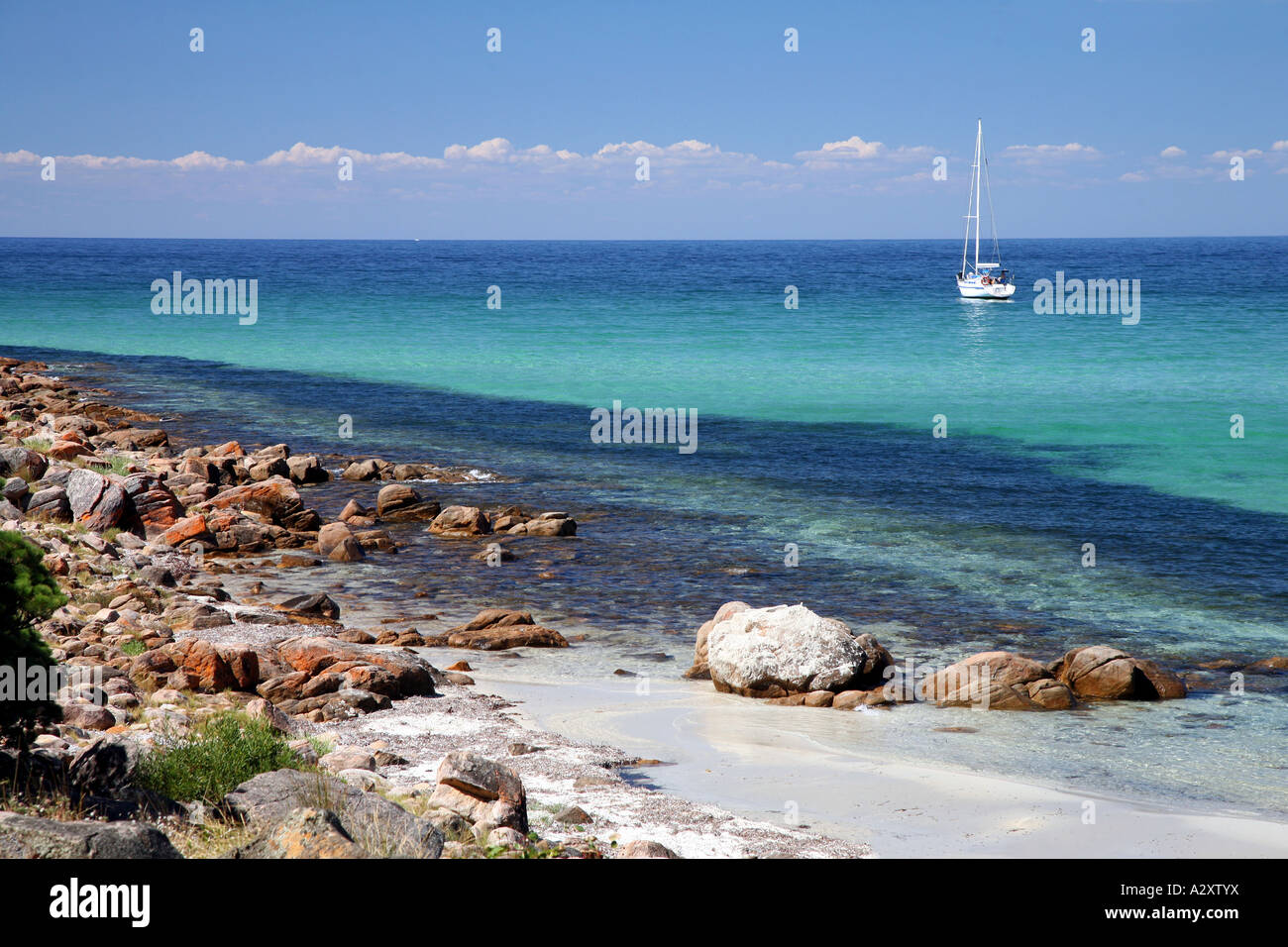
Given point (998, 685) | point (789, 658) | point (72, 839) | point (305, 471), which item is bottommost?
point (998, 685)

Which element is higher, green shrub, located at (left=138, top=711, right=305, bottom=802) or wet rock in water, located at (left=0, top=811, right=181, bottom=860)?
wet rock in water, located at (left=0, top=811, right=181, bottom=860)

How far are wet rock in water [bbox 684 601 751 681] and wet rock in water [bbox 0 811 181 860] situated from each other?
9.50m

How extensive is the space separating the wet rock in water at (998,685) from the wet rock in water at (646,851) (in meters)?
6.76

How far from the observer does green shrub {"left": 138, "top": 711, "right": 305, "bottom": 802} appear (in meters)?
8.38

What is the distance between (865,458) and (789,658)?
19113 millimetres

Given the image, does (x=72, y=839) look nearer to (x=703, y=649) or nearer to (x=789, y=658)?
(x=789, y=658)

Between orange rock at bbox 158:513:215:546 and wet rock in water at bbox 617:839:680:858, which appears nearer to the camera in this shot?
wet rock in water at bbox 617:839:680:858

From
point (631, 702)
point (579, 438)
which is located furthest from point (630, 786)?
point (579, 438)

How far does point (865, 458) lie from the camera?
1292 inches

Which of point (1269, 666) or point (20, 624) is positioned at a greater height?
point (20, 624)

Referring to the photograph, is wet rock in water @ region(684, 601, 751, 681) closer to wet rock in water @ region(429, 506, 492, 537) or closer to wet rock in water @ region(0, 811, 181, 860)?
wet rock in water @ region(429, 506, 492, 537)

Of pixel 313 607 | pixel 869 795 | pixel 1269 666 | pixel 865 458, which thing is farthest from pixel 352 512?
pixel 1269 666

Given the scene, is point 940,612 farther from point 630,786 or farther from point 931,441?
point 931,441

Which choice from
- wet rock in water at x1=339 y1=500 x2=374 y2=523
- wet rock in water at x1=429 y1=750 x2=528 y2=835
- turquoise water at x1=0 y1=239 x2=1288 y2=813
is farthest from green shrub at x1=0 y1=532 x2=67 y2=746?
wet rock in water at x1=339 y1=500 x2=374 y2=523
